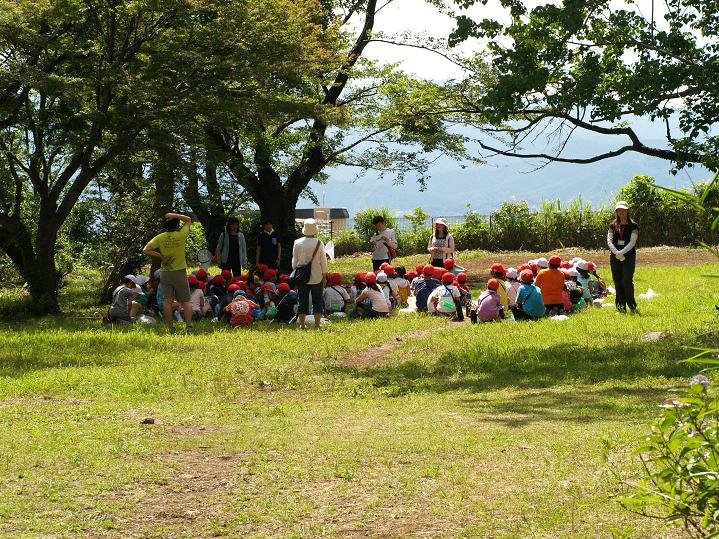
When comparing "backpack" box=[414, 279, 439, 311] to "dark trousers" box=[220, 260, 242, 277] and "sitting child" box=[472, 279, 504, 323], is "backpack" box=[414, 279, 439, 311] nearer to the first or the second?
"sitting child" box=[472, 279, 504, 323]

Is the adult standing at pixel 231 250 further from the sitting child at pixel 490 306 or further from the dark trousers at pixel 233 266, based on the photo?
the sitting child at pixel 490 306

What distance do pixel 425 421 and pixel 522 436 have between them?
1.21 meters

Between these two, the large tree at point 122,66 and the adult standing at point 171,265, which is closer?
the adult standing at point 171,265

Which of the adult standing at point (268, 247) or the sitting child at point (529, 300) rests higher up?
the adult standing at point (268, 247)

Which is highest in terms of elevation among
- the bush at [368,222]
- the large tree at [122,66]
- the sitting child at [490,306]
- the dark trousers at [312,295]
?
the large tree at [122,66]

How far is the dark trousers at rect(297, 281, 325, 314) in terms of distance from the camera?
16406mm

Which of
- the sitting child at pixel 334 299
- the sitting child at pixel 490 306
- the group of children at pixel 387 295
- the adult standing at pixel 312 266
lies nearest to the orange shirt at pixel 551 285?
the group of children at pixel 387 295

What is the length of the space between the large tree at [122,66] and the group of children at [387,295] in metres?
2.78

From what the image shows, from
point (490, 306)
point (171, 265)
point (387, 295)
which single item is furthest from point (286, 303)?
point (490, 306)

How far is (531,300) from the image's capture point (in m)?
16.1

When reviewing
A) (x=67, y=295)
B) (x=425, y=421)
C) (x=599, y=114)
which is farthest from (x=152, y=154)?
(x=425, y=421)

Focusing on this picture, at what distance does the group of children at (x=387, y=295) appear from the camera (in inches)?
650

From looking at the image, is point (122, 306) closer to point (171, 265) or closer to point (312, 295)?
point (171, 265)

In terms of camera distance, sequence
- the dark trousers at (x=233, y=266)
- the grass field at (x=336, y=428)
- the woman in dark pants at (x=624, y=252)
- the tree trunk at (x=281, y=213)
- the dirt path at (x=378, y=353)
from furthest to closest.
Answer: the tree trunk at (x=281, y=213) → the dark trousers at (x=233, y=266) → the woman in dark pants at (x=624, y=252) → the dirt path at (x=378, y=353) → the grass field at (x=336, y=428)
